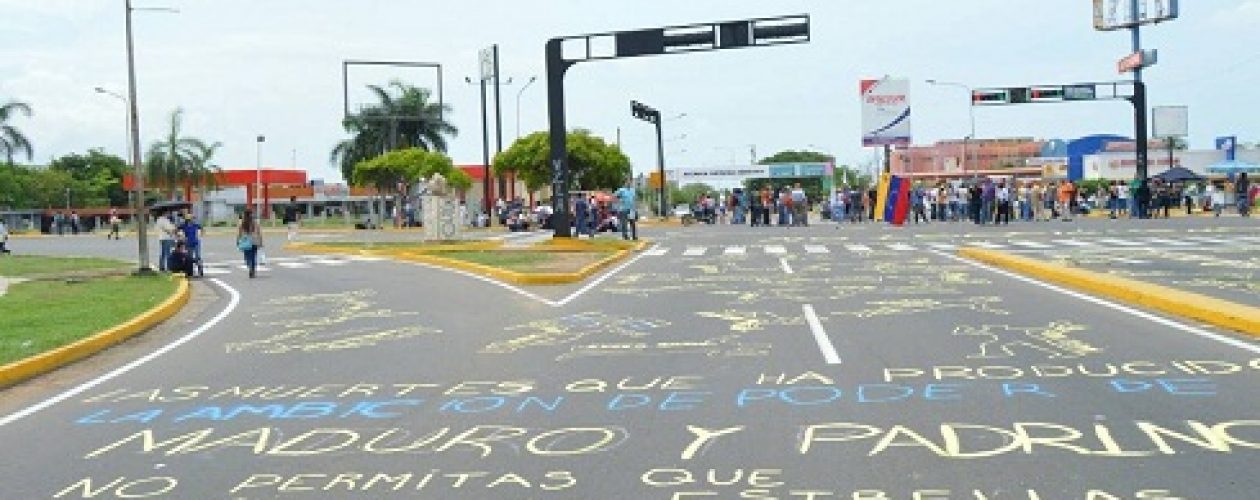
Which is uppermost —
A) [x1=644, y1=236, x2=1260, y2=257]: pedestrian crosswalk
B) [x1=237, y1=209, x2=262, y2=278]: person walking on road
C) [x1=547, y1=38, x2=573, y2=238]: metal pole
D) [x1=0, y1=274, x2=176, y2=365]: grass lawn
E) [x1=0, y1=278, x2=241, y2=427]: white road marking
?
[x1=547, y1=38, x2=573, y2=238]: metal pole

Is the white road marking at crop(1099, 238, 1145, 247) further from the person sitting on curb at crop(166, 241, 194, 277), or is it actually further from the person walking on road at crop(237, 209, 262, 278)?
the person sitting on curb at crop(166, 241, 194, 277)

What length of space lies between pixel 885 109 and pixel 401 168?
2504cm

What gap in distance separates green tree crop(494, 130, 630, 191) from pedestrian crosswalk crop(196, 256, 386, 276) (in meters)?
42.9

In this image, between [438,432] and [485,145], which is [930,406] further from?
[485,145]

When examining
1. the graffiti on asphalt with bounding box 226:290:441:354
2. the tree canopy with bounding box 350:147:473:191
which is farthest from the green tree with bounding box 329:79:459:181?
the graffiti on asphalt with bounding box 226:290:441:354

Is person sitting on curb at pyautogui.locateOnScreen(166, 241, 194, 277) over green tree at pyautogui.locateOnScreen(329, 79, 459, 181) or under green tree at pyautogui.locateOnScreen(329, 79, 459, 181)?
under

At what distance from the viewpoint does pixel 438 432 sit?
8.61 meters

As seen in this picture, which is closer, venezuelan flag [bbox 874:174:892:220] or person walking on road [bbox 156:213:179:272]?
person walking on road [bbox 156:213:179:272]

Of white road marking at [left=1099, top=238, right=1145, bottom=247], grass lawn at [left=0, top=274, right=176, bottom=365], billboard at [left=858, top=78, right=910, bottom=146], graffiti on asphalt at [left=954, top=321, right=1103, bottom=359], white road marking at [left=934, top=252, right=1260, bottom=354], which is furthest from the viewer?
billboard at [left=858, top=78, right=910, bottom=146]

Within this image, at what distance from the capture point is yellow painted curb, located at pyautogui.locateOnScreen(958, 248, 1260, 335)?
1320 centimetres

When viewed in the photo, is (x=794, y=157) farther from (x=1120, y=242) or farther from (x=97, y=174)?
(x=1120, y=242)

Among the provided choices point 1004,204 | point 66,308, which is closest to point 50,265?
point 66,308

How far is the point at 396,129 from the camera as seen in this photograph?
251ft

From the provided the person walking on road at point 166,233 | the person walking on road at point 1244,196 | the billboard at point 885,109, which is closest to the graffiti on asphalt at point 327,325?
the person walking on road at point 166,233
